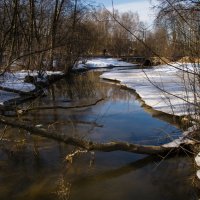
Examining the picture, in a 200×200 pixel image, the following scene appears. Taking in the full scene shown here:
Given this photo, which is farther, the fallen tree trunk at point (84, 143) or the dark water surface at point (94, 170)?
the dark water surface at point (94, 170)

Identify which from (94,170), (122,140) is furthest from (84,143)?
(122,140)

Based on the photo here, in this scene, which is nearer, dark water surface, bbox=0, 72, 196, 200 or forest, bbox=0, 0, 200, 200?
forest, bbox=0, 0, 200, 200

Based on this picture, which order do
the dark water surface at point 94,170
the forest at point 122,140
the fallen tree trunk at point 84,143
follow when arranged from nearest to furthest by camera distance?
the forest at point 122,140 → the fallen tree trunk at point 84,143 → the dark water surface at point 94,170

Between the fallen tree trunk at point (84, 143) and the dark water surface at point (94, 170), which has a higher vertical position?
the fallen tree trunk at point (84, 143)

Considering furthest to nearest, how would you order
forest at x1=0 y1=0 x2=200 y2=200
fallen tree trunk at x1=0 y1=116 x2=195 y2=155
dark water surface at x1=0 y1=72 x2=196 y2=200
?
dark water surface at x1=0 y1=72 x2=196 y2=200
fallen tree trunk at x1=0 y1=116 x2=195 y2=155
forest at x1=0 y1=0 x2=200 y2=200

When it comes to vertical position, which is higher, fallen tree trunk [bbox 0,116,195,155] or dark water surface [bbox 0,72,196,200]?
fallen tree trunk [bbox 0,116,195,155]

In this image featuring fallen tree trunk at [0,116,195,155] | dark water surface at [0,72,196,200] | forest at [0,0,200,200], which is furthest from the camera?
dark water surface at [0,72,196,200]

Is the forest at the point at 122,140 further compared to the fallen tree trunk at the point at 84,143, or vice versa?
the fallen tree trunk at the point at 84,143

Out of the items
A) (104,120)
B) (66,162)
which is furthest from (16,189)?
(104,120)

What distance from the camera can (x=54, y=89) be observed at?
73.3 ft

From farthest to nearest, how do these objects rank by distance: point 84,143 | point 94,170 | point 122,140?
point 122,140, point 94,170, point 84,143

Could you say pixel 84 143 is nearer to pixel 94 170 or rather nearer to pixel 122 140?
pixel 94 170

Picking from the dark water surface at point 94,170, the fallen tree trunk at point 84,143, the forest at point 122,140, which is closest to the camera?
the forest at point 122,140

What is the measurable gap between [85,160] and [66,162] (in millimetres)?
449
